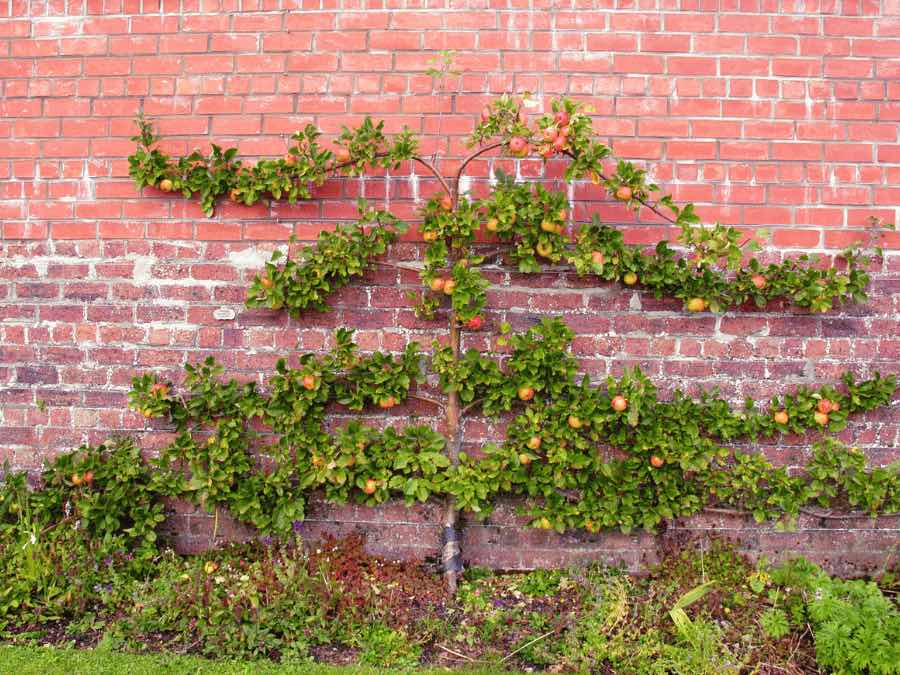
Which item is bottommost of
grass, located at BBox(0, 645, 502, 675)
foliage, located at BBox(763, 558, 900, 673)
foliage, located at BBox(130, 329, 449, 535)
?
grass, located at BBox(0, 645, 502, 675)

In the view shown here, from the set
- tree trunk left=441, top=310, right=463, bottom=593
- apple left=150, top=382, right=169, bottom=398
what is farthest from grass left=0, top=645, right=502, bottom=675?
apple left=150, top=382, right=169, bottom=398

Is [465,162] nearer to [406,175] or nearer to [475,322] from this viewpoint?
[406,175]

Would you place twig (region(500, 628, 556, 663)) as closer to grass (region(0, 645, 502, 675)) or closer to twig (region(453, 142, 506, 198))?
grass (region(0, 645, 502, 675))

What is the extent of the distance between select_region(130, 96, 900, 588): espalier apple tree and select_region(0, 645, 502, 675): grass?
687 mm

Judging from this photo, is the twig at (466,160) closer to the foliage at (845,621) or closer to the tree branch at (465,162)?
the tree branch at (465,162)

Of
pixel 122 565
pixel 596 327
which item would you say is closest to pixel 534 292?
pixel 596 327

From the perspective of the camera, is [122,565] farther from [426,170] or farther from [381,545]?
[426,170]

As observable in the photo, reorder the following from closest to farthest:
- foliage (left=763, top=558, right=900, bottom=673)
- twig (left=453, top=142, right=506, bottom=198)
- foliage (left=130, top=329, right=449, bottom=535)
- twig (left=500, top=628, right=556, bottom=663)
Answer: foliage (left=763, top=558, right=900, bottom=673) < twig (left=500, top=628, right=556, bottom=663) < twig (left=453, top=142, right=506, bottom=198) < foliage (left=130, top=329, right=449, bottom=535)

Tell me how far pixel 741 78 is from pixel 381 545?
296 cm

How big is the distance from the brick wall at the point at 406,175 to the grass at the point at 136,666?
0.76 metres

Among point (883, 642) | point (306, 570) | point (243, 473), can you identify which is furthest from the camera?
point (243, 473)

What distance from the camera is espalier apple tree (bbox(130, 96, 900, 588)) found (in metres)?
3.12

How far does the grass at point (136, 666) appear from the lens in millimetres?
2637

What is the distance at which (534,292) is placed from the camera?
3.30 m
